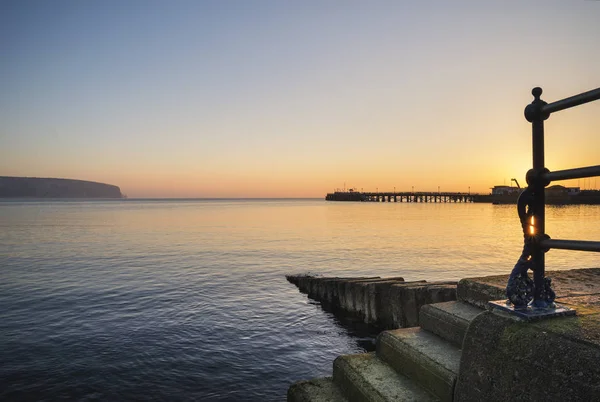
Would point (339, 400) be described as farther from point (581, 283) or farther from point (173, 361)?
point (173, 361)

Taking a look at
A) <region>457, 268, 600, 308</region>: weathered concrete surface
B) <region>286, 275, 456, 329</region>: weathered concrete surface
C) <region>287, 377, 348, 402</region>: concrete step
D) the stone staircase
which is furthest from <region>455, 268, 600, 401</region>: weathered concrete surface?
<region>286, 275, 456, 329</region>: weathered concrete surface

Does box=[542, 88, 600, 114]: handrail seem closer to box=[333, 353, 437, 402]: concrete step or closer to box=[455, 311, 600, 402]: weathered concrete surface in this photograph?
box=[455, 311, 600, 402]: weathered concrete surface

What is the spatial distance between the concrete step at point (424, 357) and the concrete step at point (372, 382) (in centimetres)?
9

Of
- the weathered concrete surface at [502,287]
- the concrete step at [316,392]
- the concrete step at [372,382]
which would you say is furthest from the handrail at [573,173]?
the concrete step at [316,392]

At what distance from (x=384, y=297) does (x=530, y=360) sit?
10414 millimetres

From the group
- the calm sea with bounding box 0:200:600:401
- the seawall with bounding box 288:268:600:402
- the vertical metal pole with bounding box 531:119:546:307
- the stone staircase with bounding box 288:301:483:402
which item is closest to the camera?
the seawall with bounding box 288:268:600:402

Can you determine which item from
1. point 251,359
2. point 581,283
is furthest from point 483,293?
point 251,359

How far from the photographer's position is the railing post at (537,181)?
3066 millimetres

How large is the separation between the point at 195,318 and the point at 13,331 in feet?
Result: 18.6

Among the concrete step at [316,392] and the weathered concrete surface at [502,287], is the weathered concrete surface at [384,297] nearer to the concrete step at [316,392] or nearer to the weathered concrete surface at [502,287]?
the weathered concrete surface at [502,287]

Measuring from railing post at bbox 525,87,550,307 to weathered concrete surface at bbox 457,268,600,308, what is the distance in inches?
41.5

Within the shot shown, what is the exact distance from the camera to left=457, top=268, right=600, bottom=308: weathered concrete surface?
167 inches

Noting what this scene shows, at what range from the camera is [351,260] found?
30.1 meters

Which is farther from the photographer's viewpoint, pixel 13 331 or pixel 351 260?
pixel 351 260
